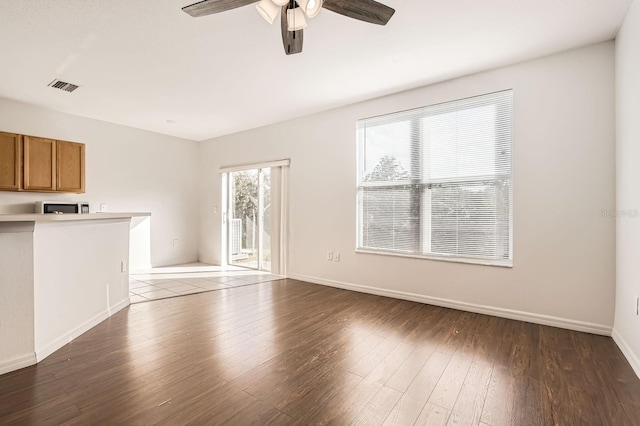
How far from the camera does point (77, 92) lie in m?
3.81

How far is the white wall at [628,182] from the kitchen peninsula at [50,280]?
4058 millimetres

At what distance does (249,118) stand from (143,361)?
148 inches

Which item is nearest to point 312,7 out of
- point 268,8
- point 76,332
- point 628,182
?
point 268,8

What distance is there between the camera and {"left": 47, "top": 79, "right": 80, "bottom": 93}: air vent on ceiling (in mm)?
3496

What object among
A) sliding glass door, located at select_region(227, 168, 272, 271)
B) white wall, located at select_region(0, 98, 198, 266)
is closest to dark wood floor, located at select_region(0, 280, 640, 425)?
sliding glass door, located at select_region(227, 168, 272, 271)

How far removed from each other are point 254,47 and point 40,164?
3545 mm

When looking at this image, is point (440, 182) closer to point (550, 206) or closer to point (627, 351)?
point (550, 206)

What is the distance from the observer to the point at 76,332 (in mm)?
2529

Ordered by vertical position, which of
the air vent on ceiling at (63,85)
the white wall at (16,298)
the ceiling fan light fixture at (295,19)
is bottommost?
the white wall at (16,298)

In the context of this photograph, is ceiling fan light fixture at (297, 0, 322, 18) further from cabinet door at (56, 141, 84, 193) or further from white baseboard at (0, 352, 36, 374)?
cabinet door at (56, 141, 84, 193)

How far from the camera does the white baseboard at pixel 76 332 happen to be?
216 cm

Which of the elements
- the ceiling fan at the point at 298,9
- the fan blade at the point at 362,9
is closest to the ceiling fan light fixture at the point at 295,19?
the ceiling fan at the point at 298,9

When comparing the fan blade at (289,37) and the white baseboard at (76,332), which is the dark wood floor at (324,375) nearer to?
the white baseboard at (76,332)

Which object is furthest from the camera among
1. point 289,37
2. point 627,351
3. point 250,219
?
point 250,219
